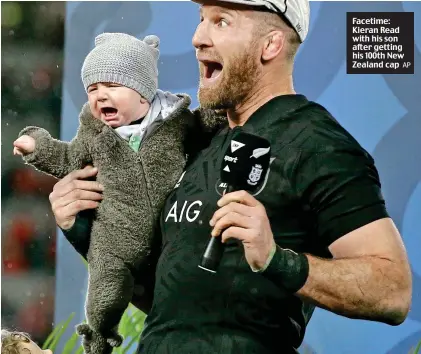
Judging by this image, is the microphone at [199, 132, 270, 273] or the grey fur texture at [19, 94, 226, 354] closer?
the microphone at [199, 132, 270, 273]

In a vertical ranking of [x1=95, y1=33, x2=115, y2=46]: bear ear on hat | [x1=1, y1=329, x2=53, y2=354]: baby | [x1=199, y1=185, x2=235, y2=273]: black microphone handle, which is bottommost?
[x1=1, y1=329, x2=53, y2=354]: baby

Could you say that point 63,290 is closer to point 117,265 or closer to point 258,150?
point 117,265

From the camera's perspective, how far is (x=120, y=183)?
1.39m

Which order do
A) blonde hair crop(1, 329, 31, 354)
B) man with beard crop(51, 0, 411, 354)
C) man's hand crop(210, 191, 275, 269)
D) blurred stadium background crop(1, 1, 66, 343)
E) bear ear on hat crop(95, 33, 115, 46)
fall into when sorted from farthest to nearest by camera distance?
blurred stadium background crop(1, 1, 66, 343) < blonde hair crop(1, 329, 31, 354) < bear ear on hat crop(95, 33, 115, 46) < man with beard crop(51, 0, 411, 354) < man's hand crop(210, 191, 275, 269)

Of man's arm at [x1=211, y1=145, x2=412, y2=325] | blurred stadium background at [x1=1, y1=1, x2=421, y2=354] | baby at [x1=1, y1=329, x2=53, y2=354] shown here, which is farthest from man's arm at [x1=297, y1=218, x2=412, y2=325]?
baby at [x1=1, y1=329, x2=53, y2=354]

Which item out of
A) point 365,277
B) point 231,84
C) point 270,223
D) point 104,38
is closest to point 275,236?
point 270,223

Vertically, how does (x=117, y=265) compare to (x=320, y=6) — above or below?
below

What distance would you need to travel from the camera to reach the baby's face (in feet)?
4.68

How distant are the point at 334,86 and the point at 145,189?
28.8 inches

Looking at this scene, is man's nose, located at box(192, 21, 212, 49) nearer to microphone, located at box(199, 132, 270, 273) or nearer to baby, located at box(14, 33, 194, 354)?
baby, located at box(14, 33, 194, 354)

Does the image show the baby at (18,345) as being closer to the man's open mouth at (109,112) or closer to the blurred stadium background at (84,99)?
the blurred stadium background at (84,99)

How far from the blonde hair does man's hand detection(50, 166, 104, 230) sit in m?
0.51

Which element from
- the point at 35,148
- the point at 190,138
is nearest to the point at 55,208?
the point at 35,148

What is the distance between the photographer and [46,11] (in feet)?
6.86
